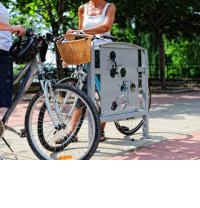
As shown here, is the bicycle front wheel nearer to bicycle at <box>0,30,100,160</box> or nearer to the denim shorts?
bicycle at <box>0,30,100,160</box>

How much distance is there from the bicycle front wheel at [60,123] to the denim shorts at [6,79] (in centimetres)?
24

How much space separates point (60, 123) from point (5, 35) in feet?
3.28

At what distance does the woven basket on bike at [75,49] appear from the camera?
15.7ft

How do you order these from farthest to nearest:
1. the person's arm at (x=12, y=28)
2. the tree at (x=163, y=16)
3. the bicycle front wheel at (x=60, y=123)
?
1. the tree at (x=163, y=16)
2. the bicycle front wheel at (x=60, y=123)
3. the person's arm at (x=12, y=28)

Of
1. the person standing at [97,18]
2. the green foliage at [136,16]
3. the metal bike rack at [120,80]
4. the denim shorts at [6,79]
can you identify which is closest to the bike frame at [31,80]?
the denim shorts at [6,79]

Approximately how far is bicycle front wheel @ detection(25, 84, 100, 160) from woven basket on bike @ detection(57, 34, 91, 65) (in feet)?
1.31

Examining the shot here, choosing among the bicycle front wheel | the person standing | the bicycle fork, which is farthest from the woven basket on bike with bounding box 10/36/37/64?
the person standing

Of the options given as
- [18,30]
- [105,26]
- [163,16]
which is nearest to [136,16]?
[163,16]

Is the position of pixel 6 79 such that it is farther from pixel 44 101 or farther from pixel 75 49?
pixel 75 49

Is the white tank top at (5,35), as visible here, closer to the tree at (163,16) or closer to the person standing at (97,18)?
the person standing at (97,18)

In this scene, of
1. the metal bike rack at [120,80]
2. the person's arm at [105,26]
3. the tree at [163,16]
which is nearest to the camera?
the metal bike rack at [120,80]

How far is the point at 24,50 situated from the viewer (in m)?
4.59

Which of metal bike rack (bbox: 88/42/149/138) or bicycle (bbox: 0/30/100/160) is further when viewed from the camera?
metal bike rack (bbox: 88/42/149/138)

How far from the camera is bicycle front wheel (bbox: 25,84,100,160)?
4.50 metres
